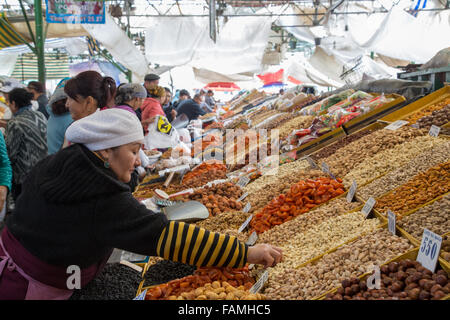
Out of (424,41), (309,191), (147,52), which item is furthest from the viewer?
(147,52)

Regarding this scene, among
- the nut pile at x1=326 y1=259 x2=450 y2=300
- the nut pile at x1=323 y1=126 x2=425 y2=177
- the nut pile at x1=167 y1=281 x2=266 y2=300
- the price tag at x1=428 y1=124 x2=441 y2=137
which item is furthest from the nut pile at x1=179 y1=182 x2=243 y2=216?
the price tag at x1=428 y1=124 x2=441 y2=137

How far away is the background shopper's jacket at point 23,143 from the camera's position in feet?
12.4

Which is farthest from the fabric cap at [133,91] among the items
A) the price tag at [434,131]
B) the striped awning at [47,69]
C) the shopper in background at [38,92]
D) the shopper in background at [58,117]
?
the striped awning at [47,69]

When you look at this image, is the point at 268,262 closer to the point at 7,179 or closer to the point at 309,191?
the point at 309,191

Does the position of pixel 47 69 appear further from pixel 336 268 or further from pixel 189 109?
pixel 336 268

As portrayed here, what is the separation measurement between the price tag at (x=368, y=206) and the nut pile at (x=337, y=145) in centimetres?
140

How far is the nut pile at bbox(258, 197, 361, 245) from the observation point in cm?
232

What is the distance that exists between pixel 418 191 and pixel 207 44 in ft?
26.7

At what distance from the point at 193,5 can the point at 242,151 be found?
8384 millimetres

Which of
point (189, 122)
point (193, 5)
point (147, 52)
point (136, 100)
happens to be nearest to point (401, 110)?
point (136, 100)

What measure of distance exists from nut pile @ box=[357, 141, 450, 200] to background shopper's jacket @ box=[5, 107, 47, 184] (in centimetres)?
299

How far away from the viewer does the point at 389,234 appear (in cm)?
194

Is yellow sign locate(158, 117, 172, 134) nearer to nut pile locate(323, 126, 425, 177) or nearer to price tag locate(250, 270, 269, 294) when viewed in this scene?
nut pile locate(323, 126, 425, 177)

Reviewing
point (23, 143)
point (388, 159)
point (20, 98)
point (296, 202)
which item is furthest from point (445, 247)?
point (20, 98)
